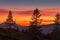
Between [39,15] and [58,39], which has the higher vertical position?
[39,15]

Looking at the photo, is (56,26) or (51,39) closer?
(51,39)

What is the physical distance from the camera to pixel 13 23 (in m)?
107

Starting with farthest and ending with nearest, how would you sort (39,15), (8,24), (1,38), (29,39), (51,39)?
(8,24)
(39,15)
(51,39)
(29,39)
(1,38)

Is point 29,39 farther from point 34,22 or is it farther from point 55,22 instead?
point 55,22

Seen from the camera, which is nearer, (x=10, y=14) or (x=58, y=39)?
(x=58, y=39)

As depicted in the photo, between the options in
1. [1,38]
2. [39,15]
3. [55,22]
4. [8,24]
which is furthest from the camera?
[55,22]

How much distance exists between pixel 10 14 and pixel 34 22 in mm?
14087

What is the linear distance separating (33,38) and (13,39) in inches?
579

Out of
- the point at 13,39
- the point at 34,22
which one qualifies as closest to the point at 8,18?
the point at 34,22

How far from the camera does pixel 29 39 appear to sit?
61.9 metres

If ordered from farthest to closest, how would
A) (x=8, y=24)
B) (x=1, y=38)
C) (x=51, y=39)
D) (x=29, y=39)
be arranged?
(x=8, y=24) → (x=51, y=39) → (x=29, y=39) → (x=1, y=38)

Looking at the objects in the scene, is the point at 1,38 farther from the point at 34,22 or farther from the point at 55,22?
the point at 55,22

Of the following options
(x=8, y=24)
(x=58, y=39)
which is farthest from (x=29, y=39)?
(x=8, y=24)

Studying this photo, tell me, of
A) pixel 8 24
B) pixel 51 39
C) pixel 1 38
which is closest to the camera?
pixel 1 38
